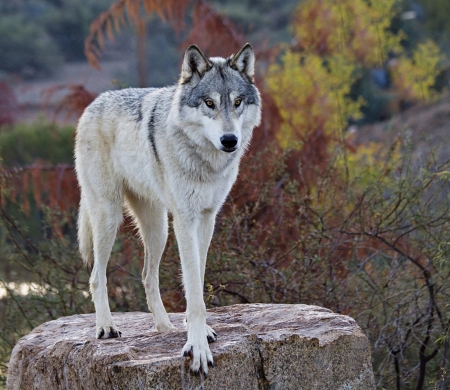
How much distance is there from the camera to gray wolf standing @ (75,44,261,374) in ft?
16.2

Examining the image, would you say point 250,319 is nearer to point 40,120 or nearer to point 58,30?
point 40,120

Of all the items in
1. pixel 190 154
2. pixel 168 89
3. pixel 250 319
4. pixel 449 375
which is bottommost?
pixel 449 375

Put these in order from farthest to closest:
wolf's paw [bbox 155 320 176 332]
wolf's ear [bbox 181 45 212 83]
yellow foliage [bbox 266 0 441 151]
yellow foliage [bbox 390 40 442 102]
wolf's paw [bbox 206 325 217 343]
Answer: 1. yellow foliage [bbox 390 40 442 102]
2. yellow foliage [bbox 266 0 441 151]
3. wolf's paw [bbox 155 320 176 332]
4. wolf's ear [bbox 181 45 212 83]
5. wolf's paw [bbox 206 325 217 343]

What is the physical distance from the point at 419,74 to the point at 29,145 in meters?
9.42

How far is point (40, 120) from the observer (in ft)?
60.1

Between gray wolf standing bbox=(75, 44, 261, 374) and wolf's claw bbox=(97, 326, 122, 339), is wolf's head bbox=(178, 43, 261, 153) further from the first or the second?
wolf's claw bbox=(97, 326, 122, 339)

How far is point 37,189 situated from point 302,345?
5.18m

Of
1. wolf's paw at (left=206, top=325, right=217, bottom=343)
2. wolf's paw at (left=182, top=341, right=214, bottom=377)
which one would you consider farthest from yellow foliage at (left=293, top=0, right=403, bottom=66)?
wolf's paw at (left=182, top=341, right=214, bottom=377)

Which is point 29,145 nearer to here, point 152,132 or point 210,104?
point 152,132

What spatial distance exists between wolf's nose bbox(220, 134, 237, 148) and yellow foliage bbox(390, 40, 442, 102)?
1278cm

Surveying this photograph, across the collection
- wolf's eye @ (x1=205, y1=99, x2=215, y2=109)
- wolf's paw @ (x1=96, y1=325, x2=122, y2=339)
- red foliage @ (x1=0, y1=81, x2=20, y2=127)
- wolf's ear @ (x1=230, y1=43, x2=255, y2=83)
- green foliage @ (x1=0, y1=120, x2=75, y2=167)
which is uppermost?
wolf's ear @ (x1=230, y1=43, x2=255, y2=83)

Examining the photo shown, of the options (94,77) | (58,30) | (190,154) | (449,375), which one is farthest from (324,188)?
(58,30)

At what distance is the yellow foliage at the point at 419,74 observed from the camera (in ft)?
56.7

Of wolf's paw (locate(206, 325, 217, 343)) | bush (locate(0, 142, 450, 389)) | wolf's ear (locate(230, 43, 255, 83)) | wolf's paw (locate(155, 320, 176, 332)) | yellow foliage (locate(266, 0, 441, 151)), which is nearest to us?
wolf's paw (locate(206, 325, 217, 343))
